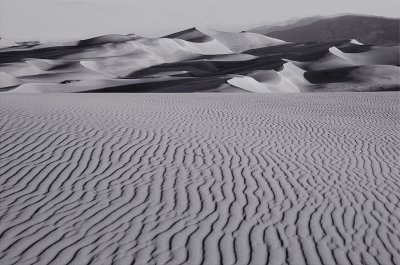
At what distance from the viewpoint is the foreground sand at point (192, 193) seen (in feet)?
15.9

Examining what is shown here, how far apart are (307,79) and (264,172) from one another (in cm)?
3327

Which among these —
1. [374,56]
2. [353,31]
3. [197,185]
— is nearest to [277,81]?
[374,56]

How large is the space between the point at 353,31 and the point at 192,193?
128040mm

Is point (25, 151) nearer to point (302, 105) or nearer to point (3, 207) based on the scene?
point (3, 207)

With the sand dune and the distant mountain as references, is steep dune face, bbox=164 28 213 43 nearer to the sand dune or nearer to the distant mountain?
the sand dune

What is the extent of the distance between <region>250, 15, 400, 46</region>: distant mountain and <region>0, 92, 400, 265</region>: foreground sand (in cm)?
10738

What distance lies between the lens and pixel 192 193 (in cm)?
655

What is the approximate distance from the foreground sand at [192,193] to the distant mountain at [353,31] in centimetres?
10738

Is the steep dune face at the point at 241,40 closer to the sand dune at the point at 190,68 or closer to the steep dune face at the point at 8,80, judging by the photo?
the sand dune at the point at 190,68

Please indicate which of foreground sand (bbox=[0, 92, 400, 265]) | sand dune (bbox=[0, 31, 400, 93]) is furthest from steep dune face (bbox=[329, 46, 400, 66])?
foreground sand (bbox=[0, 92, 400, 265])

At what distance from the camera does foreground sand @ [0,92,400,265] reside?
4.86m

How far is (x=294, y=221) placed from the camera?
5660 mm

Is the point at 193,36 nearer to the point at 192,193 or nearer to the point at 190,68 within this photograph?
the point at 190,68

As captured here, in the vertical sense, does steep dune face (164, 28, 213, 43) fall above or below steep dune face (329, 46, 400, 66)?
above
